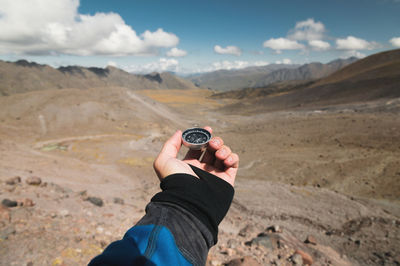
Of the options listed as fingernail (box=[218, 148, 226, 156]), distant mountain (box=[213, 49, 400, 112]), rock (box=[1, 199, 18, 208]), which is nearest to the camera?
fingernail (box=[218, 148, 226, 156])

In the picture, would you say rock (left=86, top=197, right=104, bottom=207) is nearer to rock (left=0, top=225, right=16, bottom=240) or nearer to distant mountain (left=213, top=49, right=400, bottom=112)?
rock (left=0, top=225, right=16, bottom=240)

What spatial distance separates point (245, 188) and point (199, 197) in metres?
14.0

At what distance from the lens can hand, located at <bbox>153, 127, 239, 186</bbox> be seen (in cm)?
352

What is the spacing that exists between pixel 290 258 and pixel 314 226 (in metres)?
5.44

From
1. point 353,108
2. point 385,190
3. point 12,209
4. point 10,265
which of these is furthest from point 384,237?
point 353,108

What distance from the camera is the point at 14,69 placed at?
586 ft

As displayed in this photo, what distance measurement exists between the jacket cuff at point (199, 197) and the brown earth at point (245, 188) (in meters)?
4.04

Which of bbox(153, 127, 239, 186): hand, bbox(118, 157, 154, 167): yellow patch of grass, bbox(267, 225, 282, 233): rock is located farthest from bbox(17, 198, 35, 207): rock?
bbox(118, 157, 154, 167): yellow patch of grass

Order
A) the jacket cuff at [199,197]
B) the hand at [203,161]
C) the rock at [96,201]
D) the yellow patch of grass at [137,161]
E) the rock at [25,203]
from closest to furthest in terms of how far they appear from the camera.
A: 1. the jacket cuff at [199,197]
2. the hand at [203,161]
3. the rock at [25,203]
4. the rock at [96,201]
5. the yellow patch of grass at [137,161]

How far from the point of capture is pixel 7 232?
5918 mm

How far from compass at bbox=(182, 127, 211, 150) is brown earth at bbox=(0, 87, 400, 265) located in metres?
3.79

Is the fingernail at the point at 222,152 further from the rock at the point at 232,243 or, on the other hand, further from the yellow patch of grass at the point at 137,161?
the yellow patch of grass at the point at 137,161

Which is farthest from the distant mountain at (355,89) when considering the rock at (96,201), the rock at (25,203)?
the rock at (25,203)

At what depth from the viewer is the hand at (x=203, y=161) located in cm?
352
